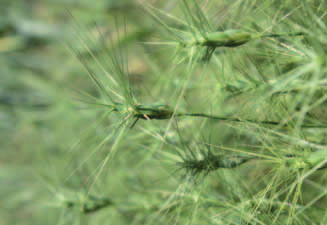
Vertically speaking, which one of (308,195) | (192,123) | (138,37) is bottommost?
(308,195)

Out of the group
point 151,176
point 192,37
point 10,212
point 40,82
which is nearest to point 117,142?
point 192,37

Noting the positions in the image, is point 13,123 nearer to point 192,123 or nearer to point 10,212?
point 10,212

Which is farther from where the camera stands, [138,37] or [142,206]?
[138,37]

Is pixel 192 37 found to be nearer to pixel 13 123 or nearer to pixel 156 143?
pixel 156 143

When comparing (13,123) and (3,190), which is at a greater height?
(13,123)

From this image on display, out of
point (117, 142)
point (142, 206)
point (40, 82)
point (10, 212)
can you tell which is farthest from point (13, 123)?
point (117, 142)

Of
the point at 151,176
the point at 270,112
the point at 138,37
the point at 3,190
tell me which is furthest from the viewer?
the point at 3,190

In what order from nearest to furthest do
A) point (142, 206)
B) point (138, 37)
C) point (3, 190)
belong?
1. point (142, 206)
2. point (138, 37)
3. point (3, 190)
